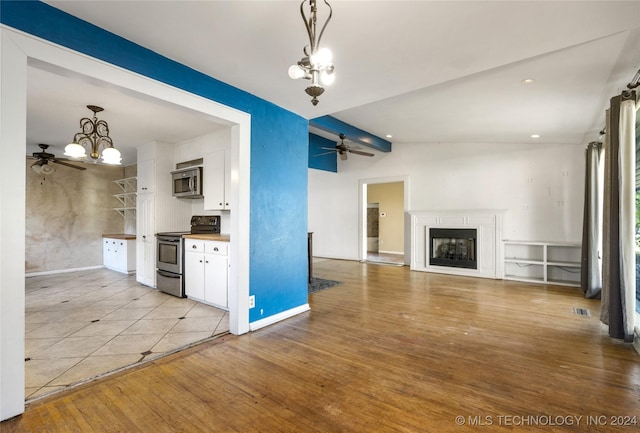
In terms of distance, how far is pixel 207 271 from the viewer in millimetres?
4148

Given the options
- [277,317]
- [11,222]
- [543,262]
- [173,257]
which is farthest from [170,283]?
[543,262]

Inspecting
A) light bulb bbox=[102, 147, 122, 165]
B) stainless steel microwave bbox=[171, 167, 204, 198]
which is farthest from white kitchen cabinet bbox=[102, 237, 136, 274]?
light bulb bbox=[102, 147, 122, 165]

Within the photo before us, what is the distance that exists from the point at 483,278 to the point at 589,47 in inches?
182

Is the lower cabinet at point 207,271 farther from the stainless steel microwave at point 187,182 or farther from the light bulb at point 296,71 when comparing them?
the light bulb at point 296,71

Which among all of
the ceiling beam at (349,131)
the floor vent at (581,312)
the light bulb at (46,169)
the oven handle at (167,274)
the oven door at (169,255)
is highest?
the ceiling beam at (349,131)

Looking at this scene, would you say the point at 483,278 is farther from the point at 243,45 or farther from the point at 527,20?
the point at 243,45

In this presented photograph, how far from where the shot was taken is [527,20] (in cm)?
193

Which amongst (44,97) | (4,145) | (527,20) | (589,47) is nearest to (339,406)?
(4,145)

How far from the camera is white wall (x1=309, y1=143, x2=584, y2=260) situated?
5512mm

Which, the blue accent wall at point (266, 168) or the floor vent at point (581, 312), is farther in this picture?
the floor vent at point (581, 312)

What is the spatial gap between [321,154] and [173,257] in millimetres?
4478

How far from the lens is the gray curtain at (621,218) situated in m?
2.75

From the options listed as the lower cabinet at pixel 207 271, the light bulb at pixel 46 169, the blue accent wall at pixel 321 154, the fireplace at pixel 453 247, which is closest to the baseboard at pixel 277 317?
the lower cabinet at pixel 207 271

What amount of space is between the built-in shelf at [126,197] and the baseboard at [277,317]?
5582mm
